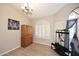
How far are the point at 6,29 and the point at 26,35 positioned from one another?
0.37 metres

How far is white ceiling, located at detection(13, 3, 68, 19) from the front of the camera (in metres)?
1.56

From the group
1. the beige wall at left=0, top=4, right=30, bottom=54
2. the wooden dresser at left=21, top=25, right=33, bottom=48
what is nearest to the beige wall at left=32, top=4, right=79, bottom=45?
the wooden dresser at left=21, top=25, right=33, bottom=48

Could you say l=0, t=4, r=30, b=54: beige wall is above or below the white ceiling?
below

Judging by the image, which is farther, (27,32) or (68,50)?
(27,32)

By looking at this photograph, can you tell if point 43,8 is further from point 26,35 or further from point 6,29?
point 6,29

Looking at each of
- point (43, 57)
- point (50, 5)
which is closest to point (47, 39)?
point (43, 57)

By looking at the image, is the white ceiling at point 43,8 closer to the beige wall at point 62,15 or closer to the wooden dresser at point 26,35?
the beige wall at point 62,15

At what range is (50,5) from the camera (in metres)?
1.58

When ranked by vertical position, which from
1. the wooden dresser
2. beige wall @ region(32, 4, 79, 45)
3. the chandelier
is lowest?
the wooden dresser

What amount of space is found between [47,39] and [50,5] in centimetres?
62

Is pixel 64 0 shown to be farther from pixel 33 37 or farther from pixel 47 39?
pixel 33 37

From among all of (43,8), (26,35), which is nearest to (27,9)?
(43,8)

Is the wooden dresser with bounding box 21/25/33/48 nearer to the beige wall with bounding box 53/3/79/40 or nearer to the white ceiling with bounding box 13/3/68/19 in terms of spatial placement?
the white ceiling with bounding box 13/3/68/19

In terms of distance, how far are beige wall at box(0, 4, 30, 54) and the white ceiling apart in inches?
5.0
